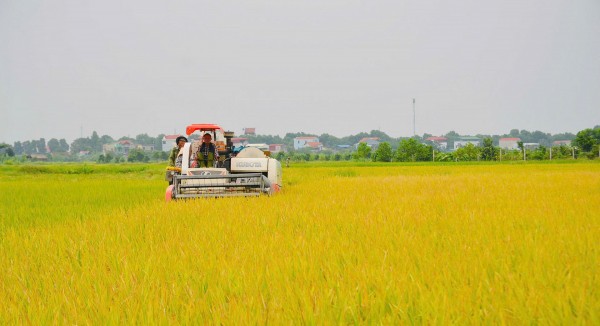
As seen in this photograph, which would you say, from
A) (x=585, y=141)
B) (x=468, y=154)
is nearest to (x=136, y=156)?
(x=468, y=154)

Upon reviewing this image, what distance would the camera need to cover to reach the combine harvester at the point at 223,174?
8.87 m

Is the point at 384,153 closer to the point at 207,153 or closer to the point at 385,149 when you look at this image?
the point at 385,149

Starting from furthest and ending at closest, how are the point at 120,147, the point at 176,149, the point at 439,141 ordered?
the point at 120,147 < the point at 439,141 < the point at 176,149

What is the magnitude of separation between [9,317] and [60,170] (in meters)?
33.8

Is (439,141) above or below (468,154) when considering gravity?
above

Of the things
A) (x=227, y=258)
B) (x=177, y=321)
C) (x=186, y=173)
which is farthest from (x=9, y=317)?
(x=186, y=173)

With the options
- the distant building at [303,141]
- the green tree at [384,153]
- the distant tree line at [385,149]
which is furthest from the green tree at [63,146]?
the green tree at [384,153]

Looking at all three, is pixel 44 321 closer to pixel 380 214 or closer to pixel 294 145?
pixel 380 214

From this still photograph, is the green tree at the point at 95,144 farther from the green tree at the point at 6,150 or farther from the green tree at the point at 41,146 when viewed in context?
the green tree at the point at 6,150

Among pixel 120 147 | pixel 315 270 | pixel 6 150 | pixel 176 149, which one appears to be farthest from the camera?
pixel 120 147

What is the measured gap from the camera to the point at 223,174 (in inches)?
352

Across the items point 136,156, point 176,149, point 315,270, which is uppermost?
point 176,149

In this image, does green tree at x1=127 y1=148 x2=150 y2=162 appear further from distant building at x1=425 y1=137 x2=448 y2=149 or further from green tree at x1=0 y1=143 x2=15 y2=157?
distant building at x1=425 y1=137 x2=448 y2=149

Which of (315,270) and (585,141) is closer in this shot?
→ (315,270)
